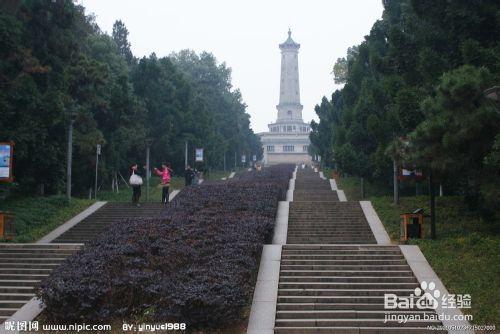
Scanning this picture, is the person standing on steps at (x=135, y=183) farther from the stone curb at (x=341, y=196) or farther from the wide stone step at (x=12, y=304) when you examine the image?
the wide stone step at (x=12, y=304)

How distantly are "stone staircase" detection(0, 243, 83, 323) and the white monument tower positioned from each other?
255 ft

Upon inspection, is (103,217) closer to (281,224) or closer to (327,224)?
(281,224)

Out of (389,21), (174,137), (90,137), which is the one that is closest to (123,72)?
(174,137)

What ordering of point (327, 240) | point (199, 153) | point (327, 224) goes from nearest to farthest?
1. point (327, 240)
2. point (327, 224)
3. point (199, 153)

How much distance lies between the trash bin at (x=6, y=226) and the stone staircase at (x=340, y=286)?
26.7ft

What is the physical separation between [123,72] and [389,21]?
53.8 ft

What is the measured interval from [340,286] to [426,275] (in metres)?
1.93

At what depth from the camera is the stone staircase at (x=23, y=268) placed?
518 inches

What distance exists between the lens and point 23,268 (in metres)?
15.2

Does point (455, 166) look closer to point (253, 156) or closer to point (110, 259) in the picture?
point (110, 259)

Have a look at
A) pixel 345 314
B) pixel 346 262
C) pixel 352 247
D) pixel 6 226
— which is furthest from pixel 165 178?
pixel 345 314

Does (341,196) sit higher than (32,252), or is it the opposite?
(341,196)

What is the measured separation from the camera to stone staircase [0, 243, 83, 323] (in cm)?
1316

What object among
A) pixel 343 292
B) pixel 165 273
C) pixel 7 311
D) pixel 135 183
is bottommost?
pixel 7 311
